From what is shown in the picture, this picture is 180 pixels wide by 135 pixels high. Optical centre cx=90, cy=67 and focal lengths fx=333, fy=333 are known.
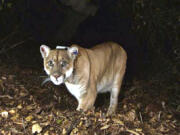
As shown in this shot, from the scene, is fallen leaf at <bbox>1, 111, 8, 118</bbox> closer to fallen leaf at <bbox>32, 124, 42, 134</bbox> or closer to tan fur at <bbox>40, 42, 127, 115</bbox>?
fallen leaf at <bbox>32, 124, 42, 134</bbox>

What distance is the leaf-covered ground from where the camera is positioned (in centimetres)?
448

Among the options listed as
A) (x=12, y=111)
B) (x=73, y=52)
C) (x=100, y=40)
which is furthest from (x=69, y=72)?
(x=100, y=40)

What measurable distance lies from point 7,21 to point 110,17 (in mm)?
2752

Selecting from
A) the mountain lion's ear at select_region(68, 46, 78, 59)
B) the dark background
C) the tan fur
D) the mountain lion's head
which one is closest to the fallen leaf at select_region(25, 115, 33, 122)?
the mountain lion's head

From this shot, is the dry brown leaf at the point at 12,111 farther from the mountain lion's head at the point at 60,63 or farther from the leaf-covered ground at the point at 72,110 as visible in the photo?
the mountain lion's head at the point at 60,63

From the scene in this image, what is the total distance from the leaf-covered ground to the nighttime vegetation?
20 millimetres

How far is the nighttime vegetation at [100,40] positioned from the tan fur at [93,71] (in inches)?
21.4

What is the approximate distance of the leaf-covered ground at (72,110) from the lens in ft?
14.7

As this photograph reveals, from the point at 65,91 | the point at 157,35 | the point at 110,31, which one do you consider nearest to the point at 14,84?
the point at 65,91

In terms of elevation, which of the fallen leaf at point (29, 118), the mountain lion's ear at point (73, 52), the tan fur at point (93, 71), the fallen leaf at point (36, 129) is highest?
the mountain lion's ear at point (73, 52)

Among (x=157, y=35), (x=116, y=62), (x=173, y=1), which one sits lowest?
(x=116, y=62)

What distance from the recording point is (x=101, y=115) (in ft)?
15.6

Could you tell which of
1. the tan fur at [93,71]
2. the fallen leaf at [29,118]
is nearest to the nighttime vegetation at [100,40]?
the tan fur at [93,71]

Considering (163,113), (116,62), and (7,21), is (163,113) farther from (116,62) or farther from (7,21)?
(7,21)
